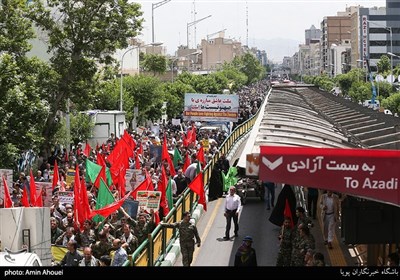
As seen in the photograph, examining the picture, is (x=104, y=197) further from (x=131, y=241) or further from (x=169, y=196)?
(x=131, y=241)

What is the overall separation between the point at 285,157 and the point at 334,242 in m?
9.53

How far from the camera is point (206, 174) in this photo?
2769 cm

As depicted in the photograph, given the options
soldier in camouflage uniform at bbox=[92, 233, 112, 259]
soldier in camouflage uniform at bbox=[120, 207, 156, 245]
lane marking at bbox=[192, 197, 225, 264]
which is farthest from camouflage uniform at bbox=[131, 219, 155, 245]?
soldier in camouflage uniform at bbox=[92, 233, 112, 259]

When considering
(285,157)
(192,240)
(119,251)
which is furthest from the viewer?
(192,240)

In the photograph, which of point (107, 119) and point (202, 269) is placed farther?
point (107, 119)

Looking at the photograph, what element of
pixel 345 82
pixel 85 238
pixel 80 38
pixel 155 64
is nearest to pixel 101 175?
pixel 85 238

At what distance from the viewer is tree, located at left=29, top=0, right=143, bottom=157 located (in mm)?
33938

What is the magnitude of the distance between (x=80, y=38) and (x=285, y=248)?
21643 mm

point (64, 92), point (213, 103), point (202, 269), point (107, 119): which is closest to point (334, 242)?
point (202, 269)

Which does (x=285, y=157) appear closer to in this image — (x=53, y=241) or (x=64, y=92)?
(x=53, y=241)

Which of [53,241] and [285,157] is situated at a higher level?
[285,157]

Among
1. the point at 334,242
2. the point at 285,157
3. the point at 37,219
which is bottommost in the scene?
the point at 334,242

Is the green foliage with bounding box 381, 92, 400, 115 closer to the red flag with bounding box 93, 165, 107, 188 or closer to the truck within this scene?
the truck

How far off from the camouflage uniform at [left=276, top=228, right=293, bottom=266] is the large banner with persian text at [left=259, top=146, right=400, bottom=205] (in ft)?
18.4
